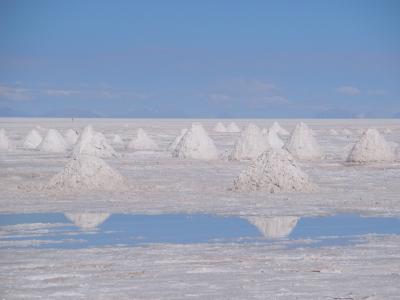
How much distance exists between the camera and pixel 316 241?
37.9 feet

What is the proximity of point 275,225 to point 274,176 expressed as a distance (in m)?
4.97

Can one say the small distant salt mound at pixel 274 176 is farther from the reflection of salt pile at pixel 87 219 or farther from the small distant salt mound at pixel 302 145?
the small distant salt mound at pixel 302 145

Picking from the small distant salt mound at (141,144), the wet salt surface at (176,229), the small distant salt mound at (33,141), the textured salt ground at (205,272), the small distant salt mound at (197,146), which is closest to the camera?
the textured salt ground at (205,272)

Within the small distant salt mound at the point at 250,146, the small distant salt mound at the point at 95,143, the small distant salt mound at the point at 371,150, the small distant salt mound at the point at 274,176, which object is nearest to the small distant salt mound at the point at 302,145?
the small distant salt mound at the point at 250,146

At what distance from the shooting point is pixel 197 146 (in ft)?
93.1

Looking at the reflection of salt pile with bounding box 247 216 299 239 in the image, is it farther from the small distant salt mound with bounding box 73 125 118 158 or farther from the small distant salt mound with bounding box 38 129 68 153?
the small distant salt mound with bounding box 38 129 68 153

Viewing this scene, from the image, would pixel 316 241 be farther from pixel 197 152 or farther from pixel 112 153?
pixel 112 153

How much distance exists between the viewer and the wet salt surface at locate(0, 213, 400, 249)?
11570 millimetres

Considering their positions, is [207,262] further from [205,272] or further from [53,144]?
[53,144]

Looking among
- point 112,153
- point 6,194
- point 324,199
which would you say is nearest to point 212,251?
point 324,199

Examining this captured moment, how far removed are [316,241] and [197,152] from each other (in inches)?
663

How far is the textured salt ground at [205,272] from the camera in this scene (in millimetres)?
8125

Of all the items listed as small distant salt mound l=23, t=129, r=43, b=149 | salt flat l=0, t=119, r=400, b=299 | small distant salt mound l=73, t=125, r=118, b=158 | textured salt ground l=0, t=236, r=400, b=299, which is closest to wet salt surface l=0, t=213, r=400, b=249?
salt flat l=0, t=119, r=400, b=299

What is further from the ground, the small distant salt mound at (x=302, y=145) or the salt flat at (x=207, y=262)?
the small distant salt mound at (x=302, y=145)
